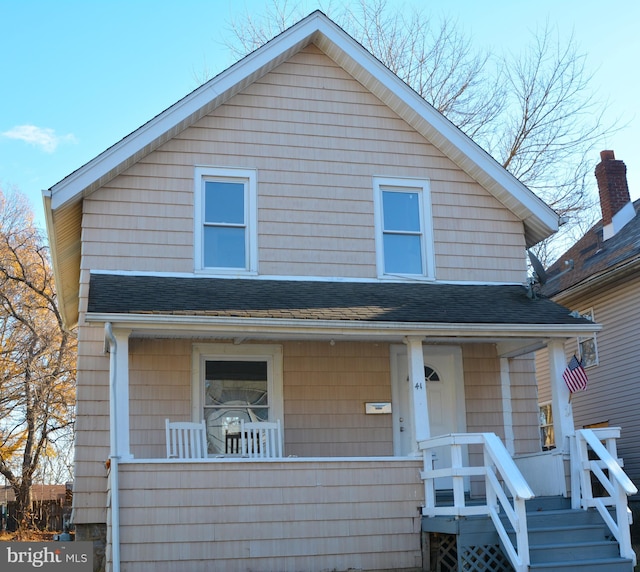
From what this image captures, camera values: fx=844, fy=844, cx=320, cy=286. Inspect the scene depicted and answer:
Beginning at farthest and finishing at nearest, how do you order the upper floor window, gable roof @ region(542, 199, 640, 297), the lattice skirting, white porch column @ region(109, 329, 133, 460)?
the upper floor window < gable roof @ region(542, 199, 640, 297) < white porch column @ region(109, 329, 133, 460) < the lattice skirting

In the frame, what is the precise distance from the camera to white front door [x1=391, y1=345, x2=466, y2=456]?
11.9 metres

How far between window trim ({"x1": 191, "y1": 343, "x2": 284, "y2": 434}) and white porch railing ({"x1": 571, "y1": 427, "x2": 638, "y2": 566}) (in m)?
3.85

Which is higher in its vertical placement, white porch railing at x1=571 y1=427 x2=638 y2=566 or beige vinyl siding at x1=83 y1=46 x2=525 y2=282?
beige vinyl siding at x1=83 y1=46 x2=525 y2=282

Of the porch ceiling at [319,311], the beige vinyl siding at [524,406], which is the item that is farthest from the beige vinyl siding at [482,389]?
the porch ceiling at [319,311]

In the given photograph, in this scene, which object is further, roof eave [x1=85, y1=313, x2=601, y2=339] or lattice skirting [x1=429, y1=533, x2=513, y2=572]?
roof eave [x1=85, y1=313, x2=601, y2=339]

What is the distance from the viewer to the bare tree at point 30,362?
22.8 metres

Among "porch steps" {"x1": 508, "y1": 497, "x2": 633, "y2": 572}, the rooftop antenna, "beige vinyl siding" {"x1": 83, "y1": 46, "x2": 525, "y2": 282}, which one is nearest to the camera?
"porch steps" {"x1": 508, "y1": 497, "x2": 633, "y2": 572}

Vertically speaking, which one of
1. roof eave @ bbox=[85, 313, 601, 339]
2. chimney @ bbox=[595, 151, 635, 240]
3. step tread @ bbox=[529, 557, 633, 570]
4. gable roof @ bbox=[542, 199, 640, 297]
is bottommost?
step tread @ bbox=[529, 557, 633, 570]

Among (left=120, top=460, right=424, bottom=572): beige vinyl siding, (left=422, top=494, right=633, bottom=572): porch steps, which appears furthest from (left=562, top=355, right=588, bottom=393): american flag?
(left=120, top=460, right=424, bottom=572): beige vinyl siding

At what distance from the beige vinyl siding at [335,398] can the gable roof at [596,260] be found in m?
6.16

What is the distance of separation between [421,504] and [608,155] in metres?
11.7

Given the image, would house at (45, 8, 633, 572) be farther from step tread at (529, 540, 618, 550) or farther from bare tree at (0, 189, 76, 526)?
bare tree at (0, 189, 76, 526)

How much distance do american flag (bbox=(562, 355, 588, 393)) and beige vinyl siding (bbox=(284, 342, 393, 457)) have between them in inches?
95.9

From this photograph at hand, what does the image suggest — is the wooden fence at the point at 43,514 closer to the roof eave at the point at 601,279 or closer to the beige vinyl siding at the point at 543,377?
the beige vinyl siding at the point at 543,377
